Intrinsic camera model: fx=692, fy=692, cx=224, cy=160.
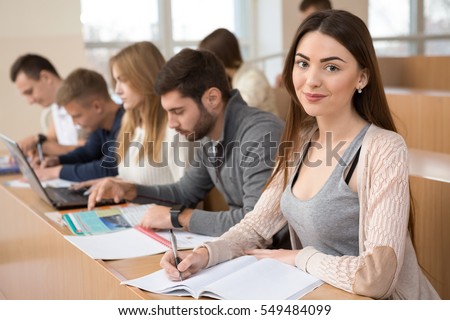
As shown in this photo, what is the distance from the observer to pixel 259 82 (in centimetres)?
377

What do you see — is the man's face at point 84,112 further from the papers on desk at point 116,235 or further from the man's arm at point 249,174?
the man's arm at point 249,174

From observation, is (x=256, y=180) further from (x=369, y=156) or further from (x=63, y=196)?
(x=63, y=196)

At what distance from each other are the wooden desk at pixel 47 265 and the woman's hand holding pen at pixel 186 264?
0.08 m

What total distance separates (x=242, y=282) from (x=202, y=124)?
0.80 m

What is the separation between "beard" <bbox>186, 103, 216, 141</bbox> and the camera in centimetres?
210

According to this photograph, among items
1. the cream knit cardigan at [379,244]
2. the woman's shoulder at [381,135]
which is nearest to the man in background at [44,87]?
the cream knit cardigan at [379,244]

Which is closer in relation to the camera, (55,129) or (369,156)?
(369,156)

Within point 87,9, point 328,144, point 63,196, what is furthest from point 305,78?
point 87,9

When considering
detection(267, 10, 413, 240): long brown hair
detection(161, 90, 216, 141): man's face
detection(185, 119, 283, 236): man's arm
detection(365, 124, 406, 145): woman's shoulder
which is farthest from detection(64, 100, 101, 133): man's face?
detection(365, 124, 406, 145): woman's shoulder

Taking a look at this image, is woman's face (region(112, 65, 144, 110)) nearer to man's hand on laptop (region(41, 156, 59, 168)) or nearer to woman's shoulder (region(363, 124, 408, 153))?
man's hand on laptop (region(41, 156, 59, 168))

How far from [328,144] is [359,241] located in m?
0.25

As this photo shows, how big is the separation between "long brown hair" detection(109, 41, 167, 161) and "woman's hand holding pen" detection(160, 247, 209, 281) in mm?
1042

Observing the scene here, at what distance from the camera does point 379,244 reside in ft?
4.51

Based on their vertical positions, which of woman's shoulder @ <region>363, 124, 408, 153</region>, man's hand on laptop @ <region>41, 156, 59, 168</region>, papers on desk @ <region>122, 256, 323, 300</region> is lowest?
man's hand on laptop @ <region>41, 156, 59, 168</region>
